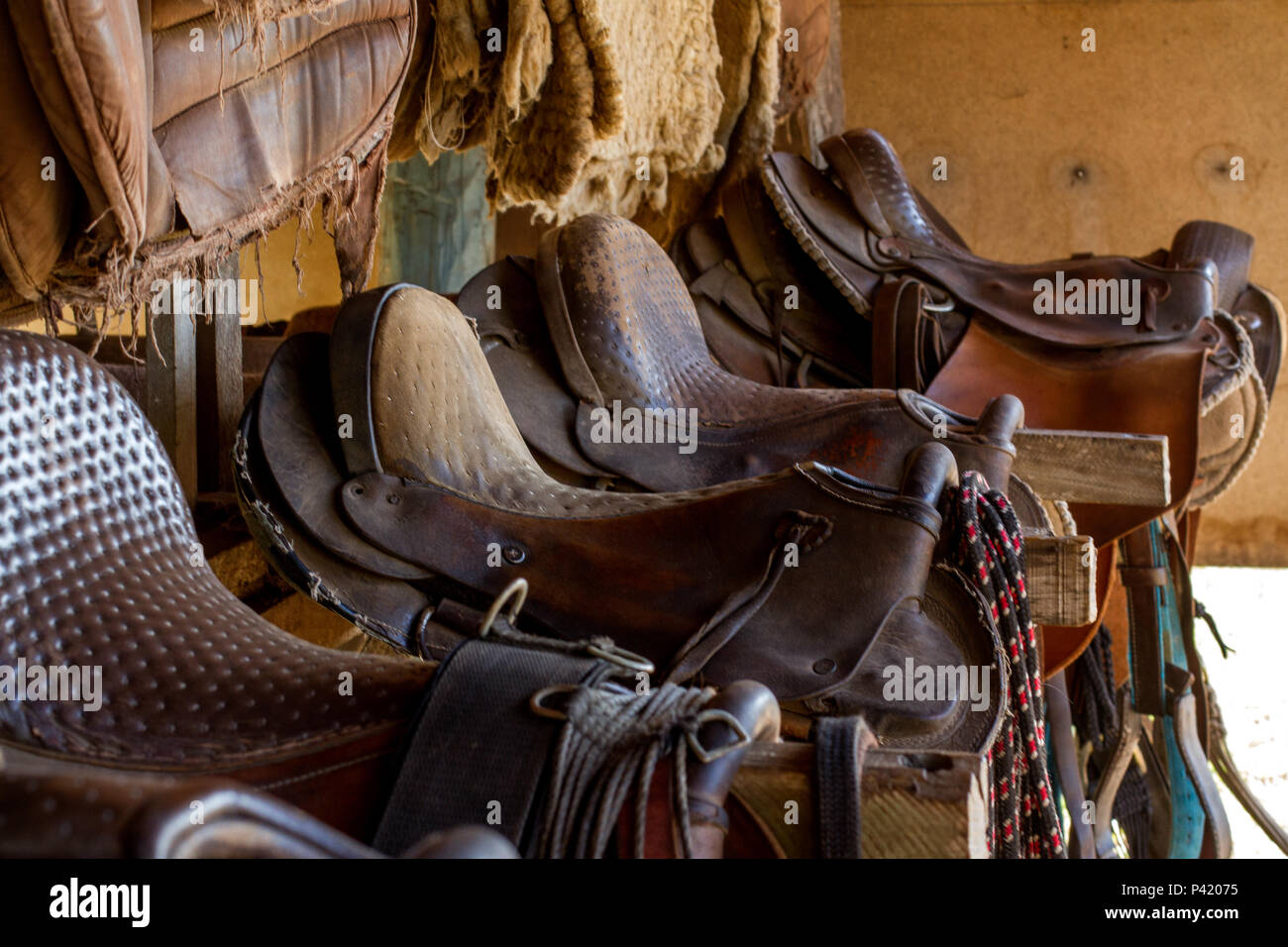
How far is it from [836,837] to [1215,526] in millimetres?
4331

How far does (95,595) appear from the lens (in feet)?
2.46

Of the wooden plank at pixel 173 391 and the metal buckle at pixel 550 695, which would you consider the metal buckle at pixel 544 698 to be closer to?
the metal buckle at pixel 550 695

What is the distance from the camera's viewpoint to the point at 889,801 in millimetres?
521

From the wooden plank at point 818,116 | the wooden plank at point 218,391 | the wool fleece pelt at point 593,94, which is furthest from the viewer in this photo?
the wooden plank at point 818,116

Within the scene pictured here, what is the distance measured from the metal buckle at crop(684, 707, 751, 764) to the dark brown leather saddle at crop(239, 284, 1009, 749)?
360mm

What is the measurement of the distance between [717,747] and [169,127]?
81 centimetres

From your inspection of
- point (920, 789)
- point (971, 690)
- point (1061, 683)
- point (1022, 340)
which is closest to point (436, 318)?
point (971, 690)

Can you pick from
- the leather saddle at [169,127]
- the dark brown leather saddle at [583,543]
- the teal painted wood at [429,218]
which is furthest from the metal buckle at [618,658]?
the teal painted wood at [429,218]

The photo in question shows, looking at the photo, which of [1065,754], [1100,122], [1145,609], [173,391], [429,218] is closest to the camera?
[173,391]

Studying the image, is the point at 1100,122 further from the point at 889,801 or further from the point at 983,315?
the point at 889,801

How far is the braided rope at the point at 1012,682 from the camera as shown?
2.81 feet

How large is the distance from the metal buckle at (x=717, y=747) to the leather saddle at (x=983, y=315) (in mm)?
1352

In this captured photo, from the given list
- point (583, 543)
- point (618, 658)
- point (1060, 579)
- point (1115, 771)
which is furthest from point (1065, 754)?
point (618, 658)
